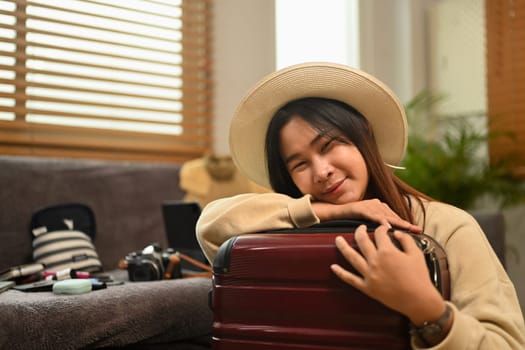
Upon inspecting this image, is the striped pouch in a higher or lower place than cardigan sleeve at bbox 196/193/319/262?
lower

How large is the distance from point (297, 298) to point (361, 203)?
27cm

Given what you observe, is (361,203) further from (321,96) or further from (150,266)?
(150,266)

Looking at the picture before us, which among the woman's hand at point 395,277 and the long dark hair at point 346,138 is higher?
the long dark hair at point 346,138

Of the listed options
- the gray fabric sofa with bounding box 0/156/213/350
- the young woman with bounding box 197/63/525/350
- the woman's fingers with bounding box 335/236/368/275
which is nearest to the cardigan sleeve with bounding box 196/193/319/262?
the young woman with bounding box 197/63/525/350

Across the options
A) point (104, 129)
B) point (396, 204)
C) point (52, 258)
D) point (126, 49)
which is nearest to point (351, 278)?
point (396, 204)

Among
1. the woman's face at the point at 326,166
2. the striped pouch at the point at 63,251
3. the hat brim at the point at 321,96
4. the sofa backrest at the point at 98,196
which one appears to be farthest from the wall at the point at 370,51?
the woman's face at the point at 326,166

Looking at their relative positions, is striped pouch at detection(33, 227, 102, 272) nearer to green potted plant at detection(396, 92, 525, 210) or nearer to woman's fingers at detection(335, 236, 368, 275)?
woman's fingers at detection(335, 236, 368, 275)

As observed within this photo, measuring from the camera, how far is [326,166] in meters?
1.22

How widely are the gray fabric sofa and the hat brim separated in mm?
568

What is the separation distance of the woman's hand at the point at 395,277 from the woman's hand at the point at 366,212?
0.09 meters

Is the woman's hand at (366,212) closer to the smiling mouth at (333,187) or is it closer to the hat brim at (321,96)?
the smiling mouth at (333,187)

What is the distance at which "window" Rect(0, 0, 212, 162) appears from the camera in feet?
9.03

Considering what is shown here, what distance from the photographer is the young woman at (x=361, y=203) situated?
839 millimetres

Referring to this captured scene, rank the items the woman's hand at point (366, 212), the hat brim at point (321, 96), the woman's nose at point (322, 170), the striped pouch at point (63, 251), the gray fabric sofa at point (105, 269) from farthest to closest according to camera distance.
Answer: the striped pouch at point (63, 251) < the gray fabric sofa at point (105, 269) < the hat brim at point (321, 96) < the woman's nose at point (322, 170) < the woman's hand at point (366, 212)
